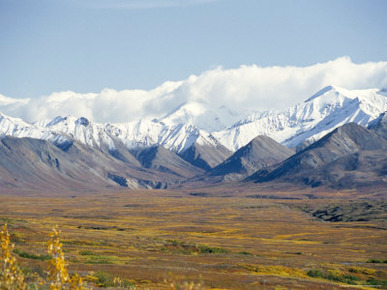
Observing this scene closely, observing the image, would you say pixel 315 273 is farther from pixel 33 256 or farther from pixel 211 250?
pixel 211 250

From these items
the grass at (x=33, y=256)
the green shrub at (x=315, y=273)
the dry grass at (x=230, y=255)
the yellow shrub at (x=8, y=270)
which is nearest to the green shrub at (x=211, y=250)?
the dry grass at (x=230, y=255)

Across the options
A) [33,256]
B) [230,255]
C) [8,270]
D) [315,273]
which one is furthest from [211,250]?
[8,270]

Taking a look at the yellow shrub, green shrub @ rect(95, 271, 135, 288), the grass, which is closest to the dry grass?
green shrub @ rect(95, 271, 135, 288)

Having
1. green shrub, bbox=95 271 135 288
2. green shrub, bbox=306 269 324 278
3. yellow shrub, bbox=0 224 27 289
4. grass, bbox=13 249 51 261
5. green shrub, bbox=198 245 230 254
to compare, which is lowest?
green shrub, bbox=198 245 230 254

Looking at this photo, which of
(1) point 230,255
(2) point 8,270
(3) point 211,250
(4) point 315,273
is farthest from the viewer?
(3) point 211,250

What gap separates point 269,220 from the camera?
586 feet

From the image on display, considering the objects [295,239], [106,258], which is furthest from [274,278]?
[295,239]

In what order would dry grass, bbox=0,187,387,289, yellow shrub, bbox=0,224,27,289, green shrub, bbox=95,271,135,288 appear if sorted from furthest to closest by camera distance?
dry grass, bbox=0,187,387,289, green shrub, bbox=95,271,135,288, yellow shrub, bbox=0,224,27,289

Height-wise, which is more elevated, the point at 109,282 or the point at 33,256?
the point at 109,282

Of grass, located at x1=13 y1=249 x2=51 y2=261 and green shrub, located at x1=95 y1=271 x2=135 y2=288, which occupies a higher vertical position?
green shrub, located at x1=95 y1=271 x2=135 y2=288

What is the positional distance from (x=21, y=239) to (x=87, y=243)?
905cm

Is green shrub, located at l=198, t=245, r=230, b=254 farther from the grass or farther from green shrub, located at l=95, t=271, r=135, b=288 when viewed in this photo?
green shrub, located at l=95, t=271, r=135, b=288

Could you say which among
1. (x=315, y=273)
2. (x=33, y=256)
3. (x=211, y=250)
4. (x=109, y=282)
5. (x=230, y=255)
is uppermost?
(x=109, y=282)

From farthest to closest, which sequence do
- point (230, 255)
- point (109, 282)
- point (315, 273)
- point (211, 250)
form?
point (211, 250) < point (230, 255) < point (315, 273) < point (109, 282)
